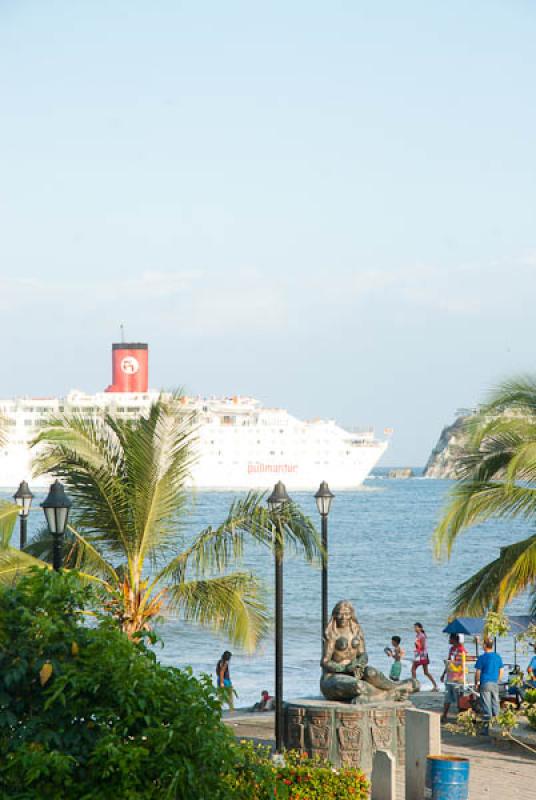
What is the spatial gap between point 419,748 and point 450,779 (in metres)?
0.69

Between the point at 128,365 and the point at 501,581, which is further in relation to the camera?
the point at 128,365

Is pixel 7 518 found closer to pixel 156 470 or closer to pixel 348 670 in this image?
pixel 156 470

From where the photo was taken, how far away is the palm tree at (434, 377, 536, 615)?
14070 millimetres

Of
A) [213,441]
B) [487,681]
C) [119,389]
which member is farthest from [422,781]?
[119,389]

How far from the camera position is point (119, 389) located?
367ft

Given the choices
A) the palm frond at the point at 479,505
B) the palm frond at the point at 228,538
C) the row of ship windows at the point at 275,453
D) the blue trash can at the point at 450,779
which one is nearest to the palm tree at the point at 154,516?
the palm frond at the point at 228,538

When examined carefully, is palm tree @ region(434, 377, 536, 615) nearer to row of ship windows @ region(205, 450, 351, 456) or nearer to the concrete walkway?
the concrete walkway

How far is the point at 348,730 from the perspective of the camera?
11.9 m

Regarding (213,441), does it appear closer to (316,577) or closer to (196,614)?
(316,577)

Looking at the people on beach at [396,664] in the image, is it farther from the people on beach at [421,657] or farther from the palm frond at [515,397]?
the palm frond at [515,397]

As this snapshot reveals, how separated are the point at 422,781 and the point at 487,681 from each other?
2.99 metres

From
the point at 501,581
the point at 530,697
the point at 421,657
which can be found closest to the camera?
the point at 530,697

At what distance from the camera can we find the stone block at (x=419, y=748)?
10.8 m

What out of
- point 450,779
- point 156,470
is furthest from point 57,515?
point 450,779
